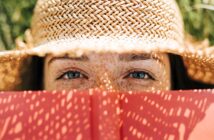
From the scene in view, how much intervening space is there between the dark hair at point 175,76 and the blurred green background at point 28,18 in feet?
2.22

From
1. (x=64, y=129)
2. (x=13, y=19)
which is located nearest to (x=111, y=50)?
(x=64, y=129)

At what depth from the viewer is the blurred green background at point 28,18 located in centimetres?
180

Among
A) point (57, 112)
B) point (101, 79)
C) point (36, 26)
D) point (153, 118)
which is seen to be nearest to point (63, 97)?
point (57, 112)

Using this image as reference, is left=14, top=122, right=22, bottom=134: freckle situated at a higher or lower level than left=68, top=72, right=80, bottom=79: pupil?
lower

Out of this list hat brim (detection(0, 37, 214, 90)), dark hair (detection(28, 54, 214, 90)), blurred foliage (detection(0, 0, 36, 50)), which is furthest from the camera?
blurred foliage (detection(0, 0, 36, 50))

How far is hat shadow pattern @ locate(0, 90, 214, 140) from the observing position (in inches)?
26.0

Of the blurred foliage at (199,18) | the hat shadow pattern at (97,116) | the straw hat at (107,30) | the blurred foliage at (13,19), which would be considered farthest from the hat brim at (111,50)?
the blurred foliage at (199,18)

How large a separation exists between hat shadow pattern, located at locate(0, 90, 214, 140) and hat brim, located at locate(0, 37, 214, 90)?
16 cm

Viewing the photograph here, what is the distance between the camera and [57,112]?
67 cm

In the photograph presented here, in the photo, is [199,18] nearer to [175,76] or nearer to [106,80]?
[175,76]

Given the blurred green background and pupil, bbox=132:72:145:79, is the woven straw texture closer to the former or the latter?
pupil, bbox=132:72:145:79

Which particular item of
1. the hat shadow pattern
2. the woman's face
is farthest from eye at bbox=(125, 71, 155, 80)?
the hat shadow pattern

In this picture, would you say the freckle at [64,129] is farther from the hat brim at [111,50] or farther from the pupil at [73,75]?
the pupil at [73,75]

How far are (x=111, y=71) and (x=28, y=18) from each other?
38.8 inches
